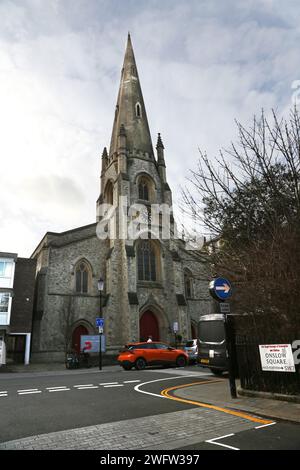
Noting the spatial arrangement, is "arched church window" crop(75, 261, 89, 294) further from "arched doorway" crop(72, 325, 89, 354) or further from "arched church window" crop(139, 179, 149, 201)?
"arched church window" crop(139, 179, 149, 201)

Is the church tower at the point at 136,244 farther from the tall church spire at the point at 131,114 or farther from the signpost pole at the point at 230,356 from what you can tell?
the signpost pole at the point at 230,356

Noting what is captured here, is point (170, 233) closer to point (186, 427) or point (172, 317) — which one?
point (172, 317)

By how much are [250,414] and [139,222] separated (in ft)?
81.5

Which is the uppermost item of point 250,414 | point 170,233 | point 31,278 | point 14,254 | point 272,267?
point 170,233

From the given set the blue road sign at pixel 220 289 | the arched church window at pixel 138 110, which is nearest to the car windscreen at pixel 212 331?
the blue road sign at pixel 220 289

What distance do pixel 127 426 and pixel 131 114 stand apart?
3676cm

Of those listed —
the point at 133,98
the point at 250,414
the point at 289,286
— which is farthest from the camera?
the point at 133,98

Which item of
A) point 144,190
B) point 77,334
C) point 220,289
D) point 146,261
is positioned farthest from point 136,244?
point 220,289

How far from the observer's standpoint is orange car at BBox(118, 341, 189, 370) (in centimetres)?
1659

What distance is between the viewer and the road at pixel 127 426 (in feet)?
15.4

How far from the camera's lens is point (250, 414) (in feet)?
21.3

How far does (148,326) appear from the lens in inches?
1128

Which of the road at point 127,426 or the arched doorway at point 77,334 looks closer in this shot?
the road at point 127,426
